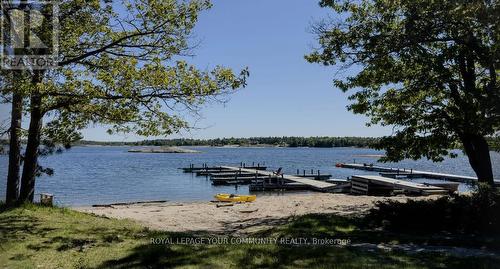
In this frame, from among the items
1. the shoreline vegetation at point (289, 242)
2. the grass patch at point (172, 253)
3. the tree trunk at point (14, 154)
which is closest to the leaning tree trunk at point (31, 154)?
the tree trunk at point (14, 154)

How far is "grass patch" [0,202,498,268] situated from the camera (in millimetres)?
7383

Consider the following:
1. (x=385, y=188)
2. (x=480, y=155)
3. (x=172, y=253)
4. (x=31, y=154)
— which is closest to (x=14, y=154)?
(x=31, y=154)

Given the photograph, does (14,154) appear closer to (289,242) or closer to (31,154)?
(31,154)

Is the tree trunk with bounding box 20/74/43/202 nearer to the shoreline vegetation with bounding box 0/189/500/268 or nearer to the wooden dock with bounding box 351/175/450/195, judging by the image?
the shoreline vegetation with bounding box 0/189/500/268

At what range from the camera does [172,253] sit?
8055 mm

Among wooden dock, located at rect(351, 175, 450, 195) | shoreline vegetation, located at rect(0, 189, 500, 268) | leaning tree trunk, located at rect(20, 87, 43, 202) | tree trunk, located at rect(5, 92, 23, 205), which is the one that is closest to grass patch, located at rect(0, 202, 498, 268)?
shoreline vegetation, located at rect(0, 189, 500, 268)

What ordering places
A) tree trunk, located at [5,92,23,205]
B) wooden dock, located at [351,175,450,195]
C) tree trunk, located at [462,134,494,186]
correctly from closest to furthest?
1. tree trunk, located at [462,134,494,186]
2. tree trunk, located at [5,92,23,205]
3. wooden dock, located at [351,175,450,195]

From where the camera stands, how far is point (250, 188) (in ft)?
147

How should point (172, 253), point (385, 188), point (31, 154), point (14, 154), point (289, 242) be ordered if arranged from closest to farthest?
point (172, 253) → point (289, 242) → point (31, 154) → point (14, 154) → point (385, 188)

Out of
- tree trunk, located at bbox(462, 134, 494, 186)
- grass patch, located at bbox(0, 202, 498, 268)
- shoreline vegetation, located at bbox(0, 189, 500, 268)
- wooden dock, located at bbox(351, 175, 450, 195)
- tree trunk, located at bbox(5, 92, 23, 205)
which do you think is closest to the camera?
grass patch, located at bbox(0, 202, 498, 268)

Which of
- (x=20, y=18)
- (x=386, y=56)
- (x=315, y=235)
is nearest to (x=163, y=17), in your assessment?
(x=20, y=18)

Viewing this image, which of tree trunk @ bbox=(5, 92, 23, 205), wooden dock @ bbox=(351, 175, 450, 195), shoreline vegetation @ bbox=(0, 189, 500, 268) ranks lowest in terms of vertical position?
wooden dock @ bbox=(351, 175, 450, 195)

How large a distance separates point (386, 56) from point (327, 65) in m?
2.51

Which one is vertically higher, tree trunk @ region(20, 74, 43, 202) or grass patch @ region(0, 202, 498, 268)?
tree trunk @ region(20, 74, 43, 202)
